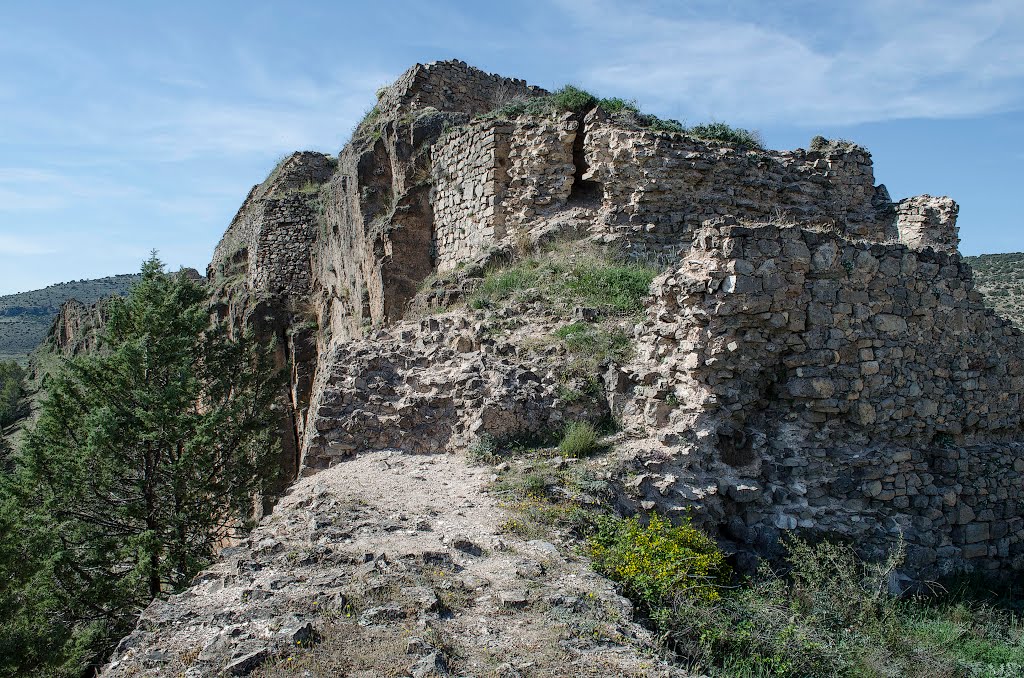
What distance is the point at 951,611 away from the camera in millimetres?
6355

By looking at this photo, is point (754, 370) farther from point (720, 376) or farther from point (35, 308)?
point (35, 308)

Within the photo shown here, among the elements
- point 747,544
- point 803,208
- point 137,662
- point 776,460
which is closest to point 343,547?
point 137,662

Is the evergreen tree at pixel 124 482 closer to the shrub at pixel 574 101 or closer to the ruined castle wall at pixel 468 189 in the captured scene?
the ruined castle wall at pixel 468 189

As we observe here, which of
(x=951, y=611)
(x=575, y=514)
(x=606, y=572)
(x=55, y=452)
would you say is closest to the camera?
(x=606, y=572)

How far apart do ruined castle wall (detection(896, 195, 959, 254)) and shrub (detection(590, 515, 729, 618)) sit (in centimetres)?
763

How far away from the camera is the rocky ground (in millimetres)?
3750

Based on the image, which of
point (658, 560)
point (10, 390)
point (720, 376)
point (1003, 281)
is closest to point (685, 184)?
point (720, 376)

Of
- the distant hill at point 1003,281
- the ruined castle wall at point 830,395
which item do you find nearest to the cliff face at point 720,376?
the ruined castle wall at point 830,395

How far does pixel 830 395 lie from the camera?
734 centimetres

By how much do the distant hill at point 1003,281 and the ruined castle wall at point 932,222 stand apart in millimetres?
Result: 15334

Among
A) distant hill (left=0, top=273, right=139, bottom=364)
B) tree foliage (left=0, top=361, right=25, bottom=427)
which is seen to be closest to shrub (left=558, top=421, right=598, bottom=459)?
tree foliage (left=0, top=361, right=25, bottom=427)

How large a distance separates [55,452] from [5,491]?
0.78m

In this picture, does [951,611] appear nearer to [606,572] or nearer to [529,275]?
[606,572]

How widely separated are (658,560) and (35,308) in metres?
99.0
